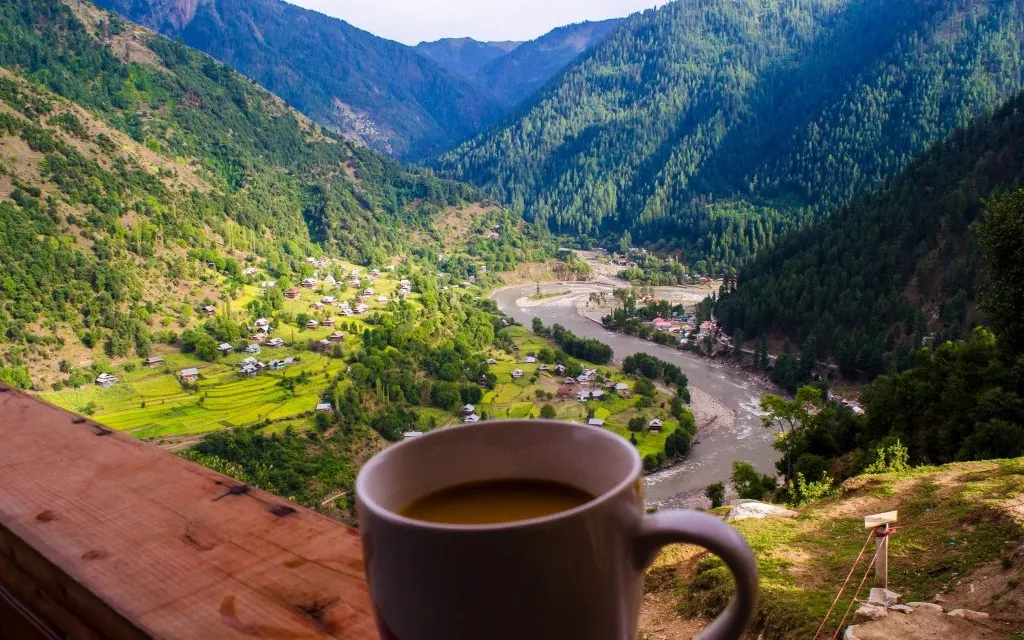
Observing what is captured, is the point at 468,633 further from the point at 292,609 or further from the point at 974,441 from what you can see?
the point at 974,441

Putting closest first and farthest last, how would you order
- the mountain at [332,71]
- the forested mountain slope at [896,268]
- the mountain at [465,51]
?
the forested mountain slope at [896,268], the mountain at [332,71], the mountain at [465,51]

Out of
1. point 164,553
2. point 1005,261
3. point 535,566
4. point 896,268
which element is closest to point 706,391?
point 896,268

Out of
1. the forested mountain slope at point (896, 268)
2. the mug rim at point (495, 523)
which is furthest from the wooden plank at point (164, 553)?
the forested mountain slope at point (896, 268)

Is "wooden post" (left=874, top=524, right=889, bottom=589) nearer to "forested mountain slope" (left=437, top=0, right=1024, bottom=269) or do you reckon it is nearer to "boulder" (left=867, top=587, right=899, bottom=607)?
"boulder" (left=867, top=587, right=899, bottom=607)

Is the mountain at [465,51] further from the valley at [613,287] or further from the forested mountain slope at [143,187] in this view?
the forested mountain slope at [143,187]

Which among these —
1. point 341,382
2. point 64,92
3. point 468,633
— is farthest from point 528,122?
point 468,633

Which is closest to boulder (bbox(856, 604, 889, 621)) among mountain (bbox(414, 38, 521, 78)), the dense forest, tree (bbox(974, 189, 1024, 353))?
the dense forest

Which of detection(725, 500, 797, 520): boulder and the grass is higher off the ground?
the grass
